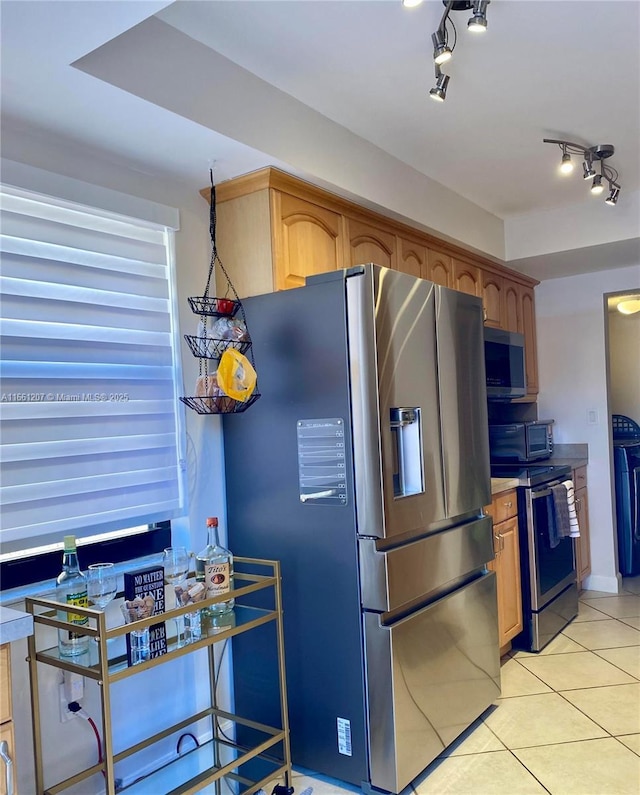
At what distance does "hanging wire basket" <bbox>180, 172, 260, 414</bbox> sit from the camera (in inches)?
82.9

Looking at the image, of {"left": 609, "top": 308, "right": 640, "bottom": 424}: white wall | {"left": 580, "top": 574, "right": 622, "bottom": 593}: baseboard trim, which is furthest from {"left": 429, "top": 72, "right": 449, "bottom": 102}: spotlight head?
{"left": 609, "top": 308, "right": 640, "bottom": 424}: white wall

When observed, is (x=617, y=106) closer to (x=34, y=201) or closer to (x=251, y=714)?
(x=34, y=201)

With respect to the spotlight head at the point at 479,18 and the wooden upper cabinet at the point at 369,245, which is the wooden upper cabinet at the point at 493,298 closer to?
the wooden upper cabinet at the point at 369,245

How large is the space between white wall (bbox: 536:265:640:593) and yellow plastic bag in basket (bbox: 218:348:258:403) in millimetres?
3098

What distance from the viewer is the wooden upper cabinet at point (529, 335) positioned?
14.4ft

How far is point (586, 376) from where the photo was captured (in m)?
4.36

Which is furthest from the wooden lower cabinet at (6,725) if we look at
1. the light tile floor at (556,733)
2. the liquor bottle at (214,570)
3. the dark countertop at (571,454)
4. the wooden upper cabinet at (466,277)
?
the dark countertop at (571,454)

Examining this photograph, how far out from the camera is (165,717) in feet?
7.12

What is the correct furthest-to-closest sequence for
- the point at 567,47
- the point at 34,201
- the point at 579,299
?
the point at 579,299
the point at 567,47
the point at 34,201

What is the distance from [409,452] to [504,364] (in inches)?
71.9

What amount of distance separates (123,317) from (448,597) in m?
1.55

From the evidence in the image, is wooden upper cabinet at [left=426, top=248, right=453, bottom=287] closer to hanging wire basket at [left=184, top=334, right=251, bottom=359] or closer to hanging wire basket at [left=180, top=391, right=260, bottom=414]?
hanging wire basket at [left=184, top=334, right=251, bottom=359]

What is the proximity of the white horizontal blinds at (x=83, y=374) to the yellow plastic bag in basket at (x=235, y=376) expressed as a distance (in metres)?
0.36

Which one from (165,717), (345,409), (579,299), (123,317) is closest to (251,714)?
(165,717)
